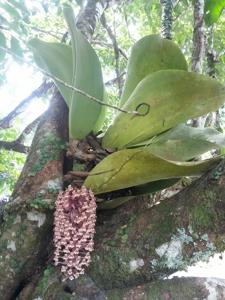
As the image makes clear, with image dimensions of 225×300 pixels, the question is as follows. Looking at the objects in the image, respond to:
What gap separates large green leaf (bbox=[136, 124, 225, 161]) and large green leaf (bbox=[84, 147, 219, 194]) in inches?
3.3

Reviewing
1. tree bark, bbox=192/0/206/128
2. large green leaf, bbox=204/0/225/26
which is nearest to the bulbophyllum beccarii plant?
large green leaf, bbox=204/0/225/26

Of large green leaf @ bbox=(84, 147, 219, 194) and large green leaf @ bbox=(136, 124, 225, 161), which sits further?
large green leaf @ bbox=(136, 124, 225, 161)

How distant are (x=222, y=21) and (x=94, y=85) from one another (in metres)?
2.47

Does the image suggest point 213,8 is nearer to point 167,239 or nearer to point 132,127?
point 132,127

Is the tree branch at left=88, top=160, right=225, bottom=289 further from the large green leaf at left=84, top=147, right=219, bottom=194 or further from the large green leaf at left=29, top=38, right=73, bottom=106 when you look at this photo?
the large green leaf at left=29, top=38, right=73, bottom=106

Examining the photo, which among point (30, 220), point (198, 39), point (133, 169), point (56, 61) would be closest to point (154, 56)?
point (56, 61)

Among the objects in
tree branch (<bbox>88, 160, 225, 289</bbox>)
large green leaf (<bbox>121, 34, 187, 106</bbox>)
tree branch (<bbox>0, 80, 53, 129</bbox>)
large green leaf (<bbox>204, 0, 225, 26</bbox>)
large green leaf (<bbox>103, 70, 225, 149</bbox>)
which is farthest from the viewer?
tree branch (<bbox>0, 80, 53, 129</bbox>)

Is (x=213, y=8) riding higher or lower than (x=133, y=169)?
higher

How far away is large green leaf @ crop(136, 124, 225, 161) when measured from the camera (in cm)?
125

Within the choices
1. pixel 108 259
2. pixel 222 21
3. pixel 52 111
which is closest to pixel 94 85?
pixel 52 111

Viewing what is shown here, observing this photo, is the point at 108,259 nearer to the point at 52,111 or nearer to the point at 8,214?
the point at 8,214

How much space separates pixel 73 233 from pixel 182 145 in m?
0.44

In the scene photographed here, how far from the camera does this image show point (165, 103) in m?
1.27

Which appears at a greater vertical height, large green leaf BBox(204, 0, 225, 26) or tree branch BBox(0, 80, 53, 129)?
large green leaf BBox(204, 0, 225, 26)
